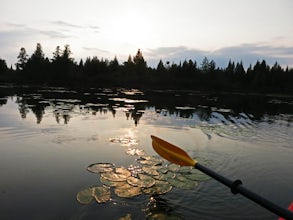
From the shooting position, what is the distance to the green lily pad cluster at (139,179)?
6812mm

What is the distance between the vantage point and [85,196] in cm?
662

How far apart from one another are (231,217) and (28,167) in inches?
235

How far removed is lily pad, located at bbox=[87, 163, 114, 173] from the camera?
8502 mm

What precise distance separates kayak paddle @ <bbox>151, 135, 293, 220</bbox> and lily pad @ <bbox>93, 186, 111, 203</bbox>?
177cm

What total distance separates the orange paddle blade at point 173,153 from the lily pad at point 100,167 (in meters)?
2.95

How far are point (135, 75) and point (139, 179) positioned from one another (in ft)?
278

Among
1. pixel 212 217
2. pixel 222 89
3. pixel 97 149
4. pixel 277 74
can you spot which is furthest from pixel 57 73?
pixel 212 217

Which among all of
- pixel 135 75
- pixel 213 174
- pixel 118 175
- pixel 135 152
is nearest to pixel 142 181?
pixel 118 175

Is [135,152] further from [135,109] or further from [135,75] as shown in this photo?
[135,75]

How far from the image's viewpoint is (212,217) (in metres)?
6.24

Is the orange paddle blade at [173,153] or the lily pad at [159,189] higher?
the orange paddle blade at [173,153]

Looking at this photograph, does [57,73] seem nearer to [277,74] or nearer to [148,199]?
[277,74]

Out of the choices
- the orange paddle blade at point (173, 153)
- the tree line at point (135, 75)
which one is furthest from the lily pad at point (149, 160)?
the tree line at point (135, 75)

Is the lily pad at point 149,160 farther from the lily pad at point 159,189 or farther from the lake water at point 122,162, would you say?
the lily pad at point 159,189
